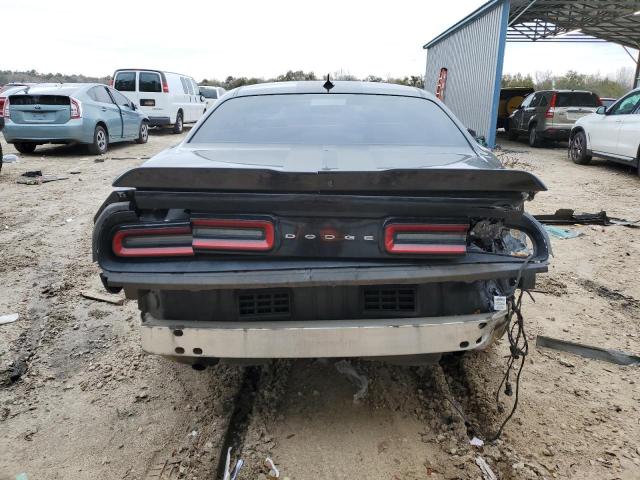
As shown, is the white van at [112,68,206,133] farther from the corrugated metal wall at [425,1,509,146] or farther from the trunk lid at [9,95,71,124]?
the corrugated metal wall at [425,1,509,146]

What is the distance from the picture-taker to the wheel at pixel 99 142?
11539 mm

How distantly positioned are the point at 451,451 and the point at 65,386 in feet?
7.24

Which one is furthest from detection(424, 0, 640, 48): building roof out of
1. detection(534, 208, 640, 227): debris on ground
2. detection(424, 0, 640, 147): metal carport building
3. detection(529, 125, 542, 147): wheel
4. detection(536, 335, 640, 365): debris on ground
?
detection(536, 335, 640, 365): debris on ground

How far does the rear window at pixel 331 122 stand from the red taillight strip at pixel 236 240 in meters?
1.03

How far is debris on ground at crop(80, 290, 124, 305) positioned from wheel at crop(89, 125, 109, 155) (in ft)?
27.0

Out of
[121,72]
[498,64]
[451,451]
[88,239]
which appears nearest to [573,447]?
[451,451]

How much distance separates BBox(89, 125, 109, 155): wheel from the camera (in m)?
11.5

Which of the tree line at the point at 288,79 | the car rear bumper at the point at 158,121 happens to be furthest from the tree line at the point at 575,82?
the car rear bumper at the point at 158,121

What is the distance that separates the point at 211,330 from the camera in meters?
2.17

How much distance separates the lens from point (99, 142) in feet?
38.4

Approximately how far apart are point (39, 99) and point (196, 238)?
33.7ft

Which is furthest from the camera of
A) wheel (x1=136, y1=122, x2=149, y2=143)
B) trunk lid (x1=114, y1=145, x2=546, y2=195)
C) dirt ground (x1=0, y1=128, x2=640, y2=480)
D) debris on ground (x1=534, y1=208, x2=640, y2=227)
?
wheel (x1=136, y1=122, x2=149, y2=143)

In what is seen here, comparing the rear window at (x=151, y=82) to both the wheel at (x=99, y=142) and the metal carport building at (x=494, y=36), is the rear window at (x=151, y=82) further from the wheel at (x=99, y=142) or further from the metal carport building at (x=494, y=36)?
the metal carport building at (x=494, y=36)

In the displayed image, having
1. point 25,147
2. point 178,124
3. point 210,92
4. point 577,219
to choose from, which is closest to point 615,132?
point 577,219
